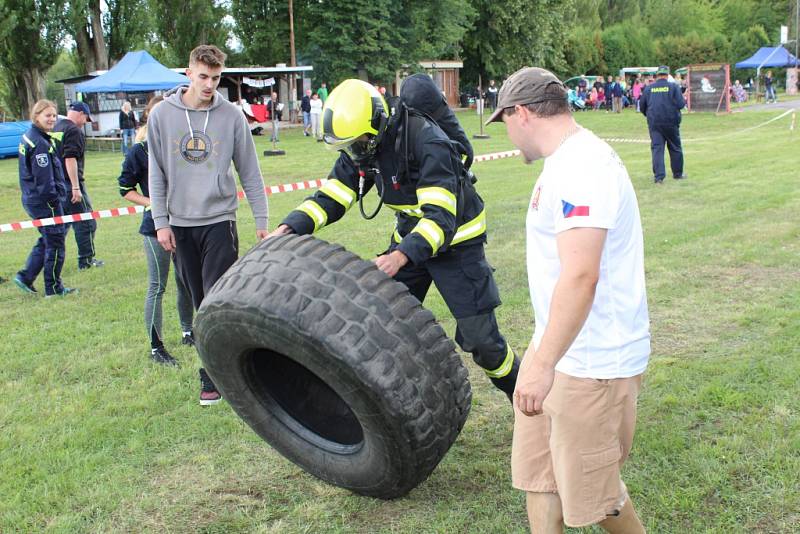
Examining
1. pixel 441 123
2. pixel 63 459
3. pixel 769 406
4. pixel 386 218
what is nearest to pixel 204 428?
pixel 63 459

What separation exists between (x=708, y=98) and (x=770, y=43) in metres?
41.2

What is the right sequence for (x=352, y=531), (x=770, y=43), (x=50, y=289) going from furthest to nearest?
(x=770, y=43)
(x=50, y=289)
(x=352, y=531)

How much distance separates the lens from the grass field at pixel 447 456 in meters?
3.57

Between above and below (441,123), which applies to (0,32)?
above

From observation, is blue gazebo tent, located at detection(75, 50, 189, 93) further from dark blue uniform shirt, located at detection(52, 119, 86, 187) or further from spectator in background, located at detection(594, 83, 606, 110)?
spectator in background, located at detection(594, 83, 606, 110)

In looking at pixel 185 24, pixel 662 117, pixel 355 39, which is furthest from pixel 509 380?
pixel 185 24

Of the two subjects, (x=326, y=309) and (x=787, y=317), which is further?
(x=787, y=317)

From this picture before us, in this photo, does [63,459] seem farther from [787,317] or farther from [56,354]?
[787,317]

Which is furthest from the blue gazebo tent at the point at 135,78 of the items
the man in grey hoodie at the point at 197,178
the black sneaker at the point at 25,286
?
the man in grey hoodie at the point at 197,178

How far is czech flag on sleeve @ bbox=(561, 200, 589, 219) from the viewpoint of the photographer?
2316 millimetres

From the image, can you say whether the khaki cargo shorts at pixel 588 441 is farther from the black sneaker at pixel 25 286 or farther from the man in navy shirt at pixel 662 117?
the man in navy shirt at pixel 662 117

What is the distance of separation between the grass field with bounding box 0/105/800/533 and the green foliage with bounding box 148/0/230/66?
115 ft

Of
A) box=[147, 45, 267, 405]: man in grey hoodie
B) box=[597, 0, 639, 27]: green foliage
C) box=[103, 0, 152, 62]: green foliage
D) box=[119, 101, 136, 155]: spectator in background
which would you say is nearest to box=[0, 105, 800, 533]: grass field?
box=[147, 45, 267, 405]: man in grey hoodie

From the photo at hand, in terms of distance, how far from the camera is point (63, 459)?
4211mm
